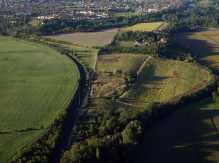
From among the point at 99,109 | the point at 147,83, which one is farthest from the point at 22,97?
the point at 147,83

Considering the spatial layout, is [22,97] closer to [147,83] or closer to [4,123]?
[4,123]

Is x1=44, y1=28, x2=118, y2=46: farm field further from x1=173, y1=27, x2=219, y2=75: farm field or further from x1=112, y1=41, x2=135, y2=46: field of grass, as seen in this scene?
x1=173, y1=27, x2=219, y2=75: farm field

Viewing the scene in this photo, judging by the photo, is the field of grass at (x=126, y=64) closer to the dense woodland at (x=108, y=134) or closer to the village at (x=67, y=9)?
the dense woodland at (x=108, y=134)

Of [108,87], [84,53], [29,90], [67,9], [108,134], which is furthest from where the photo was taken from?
[67,9]

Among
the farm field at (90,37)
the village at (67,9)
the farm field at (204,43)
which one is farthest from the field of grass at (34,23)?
the farm field at (204,43)

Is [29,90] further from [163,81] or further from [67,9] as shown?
[67,9]

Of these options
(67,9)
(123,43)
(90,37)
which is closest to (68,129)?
(123,43)

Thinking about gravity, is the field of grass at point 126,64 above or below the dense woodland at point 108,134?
above
